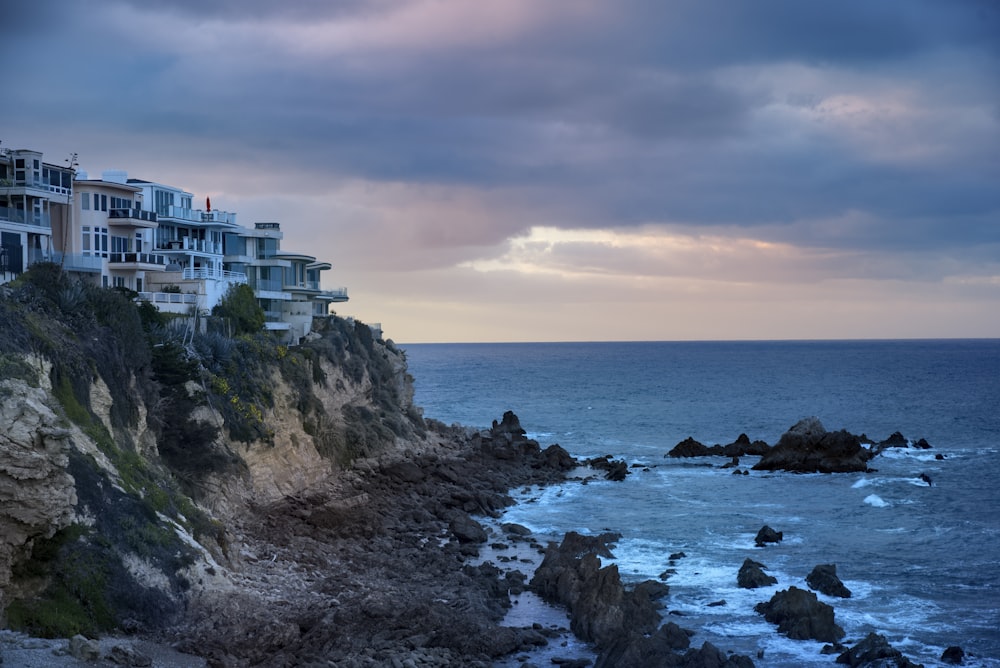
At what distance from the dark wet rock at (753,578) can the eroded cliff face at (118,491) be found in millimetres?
21675

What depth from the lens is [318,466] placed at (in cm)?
5872

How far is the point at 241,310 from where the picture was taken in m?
64.2

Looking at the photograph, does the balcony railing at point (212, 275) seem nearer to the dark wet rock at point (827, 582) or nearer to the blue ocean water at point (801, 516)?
the blue ocean water at point (801, 516)

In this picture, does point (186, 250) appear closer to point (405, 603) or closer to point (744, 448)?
point (405, 603)

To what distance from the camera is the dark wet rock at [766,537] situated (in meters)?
51.2

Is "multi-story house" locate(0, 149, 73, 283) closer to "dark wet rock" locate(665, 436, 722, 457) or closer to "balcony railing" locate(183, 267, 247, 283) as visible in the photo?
"balcony railing" locate(183, 267, 247, 283)

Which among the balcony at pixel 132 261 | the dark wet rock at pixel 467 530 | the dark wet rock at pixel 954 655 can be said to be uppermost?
the balcony at pixel 132 261

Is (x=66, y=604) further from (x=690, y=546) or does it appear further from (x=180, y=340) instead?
(x=690, y=546)

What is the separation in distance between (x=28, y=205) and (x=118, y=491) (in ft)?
84.6

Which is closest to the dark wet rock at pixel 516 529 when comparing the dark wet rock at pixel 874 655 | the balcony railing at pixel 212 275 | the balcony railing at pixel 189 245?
the dark wet rock at pixel 874 655

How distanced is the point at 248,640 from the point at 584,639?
489 inches

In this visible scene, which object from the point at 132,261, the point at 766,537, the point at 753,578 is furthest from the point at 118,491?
the point at 766,537

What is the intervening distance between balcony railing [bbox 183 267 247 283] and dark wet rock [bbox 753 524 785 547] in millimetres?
36946

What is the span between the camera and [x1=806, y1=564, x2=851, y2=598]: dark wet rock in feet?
137
